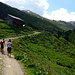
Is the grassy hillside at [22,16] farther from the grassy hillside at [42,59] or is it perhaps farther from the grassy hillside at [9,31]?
the grassy hillside at [42,59]

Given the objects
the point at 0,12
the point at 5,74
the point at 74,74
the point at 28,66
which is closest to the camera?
the point at 5,74

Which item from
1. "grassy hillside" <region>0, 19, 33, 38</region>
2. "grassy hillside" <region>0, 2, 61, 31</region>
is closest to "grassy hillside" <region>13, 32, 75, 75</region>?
"grassy hillside" <region>0, 19, 33, 38</region>

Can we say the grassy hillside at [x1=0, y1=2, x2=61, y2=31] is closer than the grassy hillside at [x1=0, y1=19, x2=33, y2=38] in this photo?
No

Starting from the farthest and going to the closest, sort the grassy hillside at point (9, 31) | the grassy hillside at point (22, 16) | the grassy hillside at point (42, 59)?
the grassy hillside at point (22, 16)
the grassy hillside at point (9, 31)
the grassy hillside at point (42, 59)

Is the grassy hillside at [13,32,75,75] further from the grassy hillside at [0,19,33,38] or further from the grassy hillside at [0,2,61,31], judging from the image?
the grassy hillside at [0,2,61,31]

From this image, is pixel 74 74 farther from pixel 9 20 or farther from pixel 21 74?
pixel 9 20

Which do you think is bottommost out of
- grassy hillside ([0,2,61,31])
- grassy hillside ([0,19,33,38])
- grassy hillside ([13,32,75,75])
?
grassy hillside ([13,32,75,75])

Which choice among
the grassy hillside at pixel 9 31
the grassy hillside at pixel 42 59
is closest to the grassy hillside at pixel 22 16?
the grassy hillside at pixel 9 31

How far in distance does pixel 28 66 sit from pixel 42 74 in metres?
2.23

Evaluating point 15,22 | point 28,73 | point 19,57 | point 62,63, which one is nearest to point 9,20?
point 15,22

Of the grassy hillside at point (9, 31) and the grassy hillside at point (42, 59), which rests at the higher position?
the grassy hillside at point (9, 31)

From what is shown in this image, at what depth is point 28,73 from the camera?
8.44m

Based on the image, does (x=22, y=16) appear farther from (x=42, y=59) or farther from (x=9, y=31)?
(x=42, y=59)

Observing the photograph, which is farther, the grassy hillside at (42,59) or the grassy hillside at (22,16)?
the grassy hillside at (22,16)
